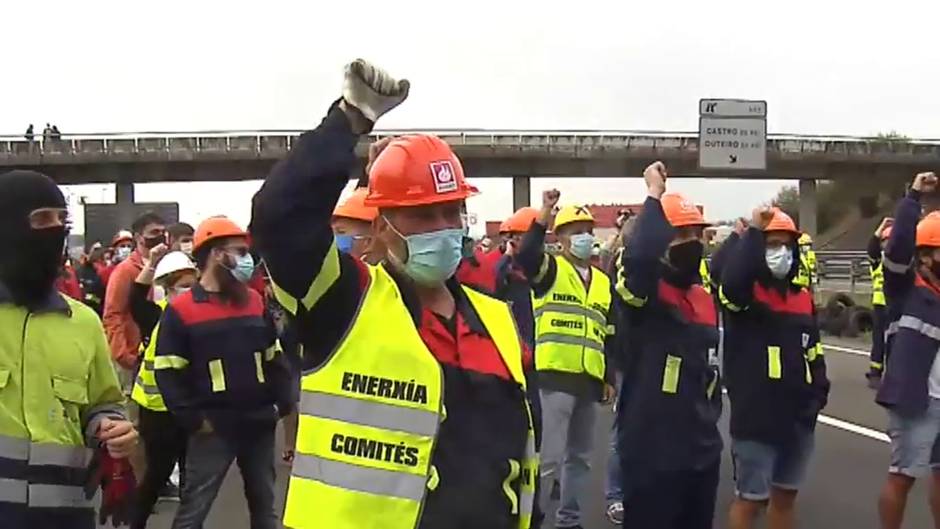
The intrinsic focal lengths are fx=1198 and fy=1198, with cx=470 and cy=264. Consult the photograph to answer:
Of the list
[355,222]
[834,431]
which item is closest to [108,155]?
[834,431]

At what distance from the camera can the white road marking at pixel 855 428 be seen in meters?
11.6

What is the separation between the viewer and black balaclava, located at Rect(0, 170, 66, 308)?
158 inches

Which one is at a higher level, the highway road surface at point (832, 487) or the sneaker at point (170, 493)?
the highway road surface at point (832, 487)

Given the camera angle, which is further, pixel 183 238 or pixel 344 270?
pixel 183 238

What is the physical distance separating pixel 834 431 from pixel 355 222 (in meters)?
7.61

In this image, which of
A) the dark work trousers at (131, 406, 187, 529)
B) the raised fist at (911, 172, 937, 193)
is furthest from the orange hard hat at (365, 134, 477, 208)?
the raised fist at (911, 172, 937, 193)

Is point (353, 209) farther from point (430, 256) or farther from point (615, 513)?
point (615, 513)

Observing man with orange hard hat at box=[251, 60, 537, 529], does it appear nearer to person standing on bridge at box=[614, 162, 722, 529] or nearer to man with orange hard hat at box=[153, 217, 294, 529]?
person standing on bridge at box=[614, 162, 722, 529]

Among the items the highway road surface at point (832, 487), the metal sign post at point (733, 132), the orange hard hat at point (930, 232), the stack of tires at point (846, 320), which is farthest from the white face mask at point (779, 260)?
the stack of tires at point (846, 320)

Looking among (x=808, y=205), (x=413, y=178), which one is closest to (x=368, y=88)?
(x=413, y=178)

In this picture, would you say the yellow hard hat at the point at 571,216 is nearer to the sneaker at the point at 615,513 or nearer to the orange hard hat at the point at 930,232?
the sneaker at the point at 615,513

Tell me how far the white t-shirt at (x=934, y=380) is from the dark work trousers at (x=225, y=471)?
376 cm

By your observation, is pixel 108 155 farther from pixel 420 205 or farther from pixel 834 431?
pixel 420 205

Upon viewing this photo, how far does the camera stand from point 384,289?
3.11m
